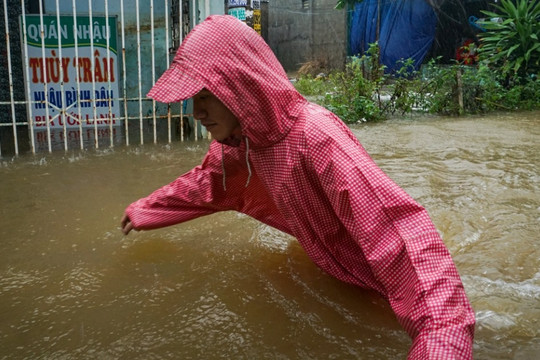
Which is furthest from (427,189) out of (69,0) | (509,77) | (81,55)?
(509,77)

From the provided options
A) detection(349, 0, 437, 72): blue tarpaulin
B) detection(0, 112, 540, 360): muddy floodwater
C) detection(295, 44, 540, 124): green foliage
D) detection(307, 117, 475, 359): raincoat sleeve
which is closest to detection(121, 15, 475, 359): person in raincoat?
detection(307, 117, 475, 359): raincoat sleeve

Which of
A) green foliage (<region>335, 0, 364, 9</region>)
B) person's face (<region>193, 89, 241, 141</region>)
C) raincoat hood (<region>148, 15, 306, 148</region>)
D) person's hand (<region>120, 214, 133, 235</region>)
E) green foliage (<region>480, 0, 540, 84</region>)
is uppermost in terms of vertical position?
green foliage (<region>335, 0, 364, 9</region>)

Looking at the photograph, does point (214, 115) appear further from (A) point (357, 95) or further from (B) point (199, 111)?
(A) point (357, 95)

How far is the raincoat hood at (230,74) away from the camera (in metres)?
1.78

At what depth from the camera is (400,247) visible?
5.08 feet

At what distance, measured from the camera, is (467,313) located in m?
1.38

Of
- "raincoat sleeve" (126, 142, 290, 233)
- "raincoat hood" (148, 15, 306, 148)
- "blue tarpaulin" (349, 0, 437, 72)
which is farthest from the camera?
"blue tarpaulin" (349, 0, 437, 72)

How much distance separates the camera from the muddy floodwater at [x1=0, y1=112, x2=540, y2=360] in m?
1.93

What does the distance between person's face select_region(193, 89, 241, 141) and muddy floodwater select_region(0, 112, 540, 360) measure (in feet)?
2.49

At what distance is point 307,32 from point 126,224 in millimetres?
17870

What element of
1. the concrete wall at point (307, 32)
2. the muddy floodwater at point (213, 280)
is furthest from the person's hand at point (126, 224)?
the concrete wall at point (307, 32)

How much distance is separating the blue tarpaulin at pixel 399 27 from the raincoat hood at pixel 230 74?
46.7ft

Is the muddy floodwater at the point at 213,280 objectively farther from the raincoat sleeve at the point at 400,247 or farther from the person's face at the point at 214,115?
the person's face at the point at 214,115

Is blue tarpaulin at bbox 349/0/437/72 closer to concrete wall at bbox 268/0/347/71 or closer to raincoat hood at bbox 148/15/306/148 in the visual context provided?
concrete wall at bbox 268/0/347/71
